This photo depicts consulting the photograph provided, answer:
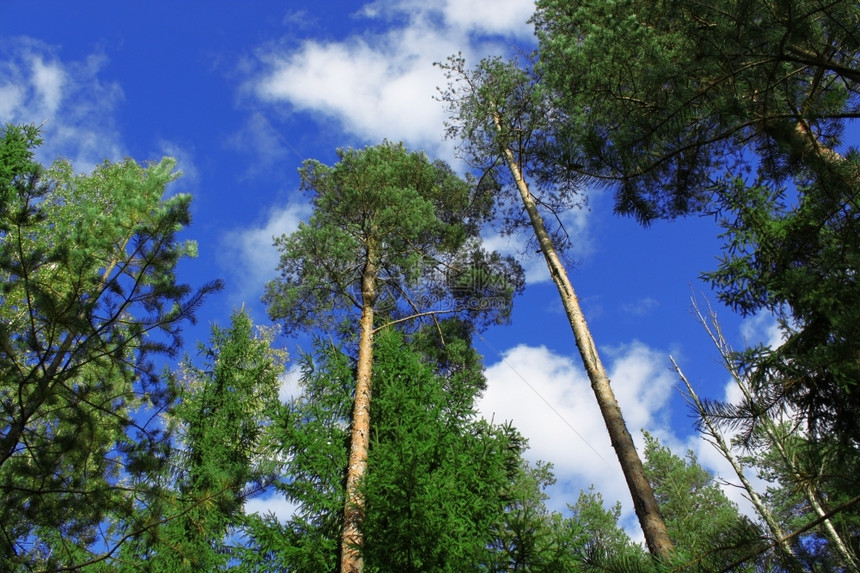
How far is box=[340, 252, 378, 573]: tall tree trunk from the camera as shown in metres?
5.89

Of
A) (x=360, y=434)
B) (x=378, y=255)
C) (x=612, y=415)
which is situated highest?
(x=378, y=255)

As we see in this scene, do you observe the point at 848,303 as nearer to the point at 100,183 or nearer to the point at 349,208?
the point at 349,208

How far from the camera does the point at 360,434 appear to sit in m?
7.51

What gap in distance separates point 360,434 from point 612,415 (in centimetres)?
340

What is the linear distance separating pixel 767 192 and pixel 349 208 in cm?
780

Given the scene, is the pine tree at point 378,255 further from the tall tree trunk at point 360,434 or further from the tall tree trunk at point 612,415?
the tall tree trunk at point 612,415

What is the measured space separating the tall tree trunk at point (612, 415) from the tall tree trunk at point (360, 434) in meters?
2.98

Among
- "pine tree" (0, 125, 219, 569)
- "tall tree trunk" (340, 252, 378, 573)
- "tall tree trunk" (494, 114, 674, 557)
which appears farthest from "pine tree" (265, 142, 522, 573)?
"pine tree" (0, 125, 219, 569)

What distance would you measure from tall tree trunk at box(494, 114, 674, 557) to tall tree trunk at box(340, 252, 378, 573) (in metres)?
2.98

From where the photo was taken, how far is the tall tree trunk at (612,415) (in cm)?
545

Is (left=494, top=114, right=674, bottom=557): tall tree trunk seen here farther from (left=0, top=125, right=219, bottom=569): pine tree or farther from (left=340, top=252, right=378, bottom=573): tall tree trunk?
(left=0, top=125, right=219, bottom=569): pine tree

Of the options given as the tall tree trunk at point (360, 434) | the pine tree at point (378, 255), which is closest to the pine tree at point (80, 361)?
the tall tree trunk at point (360, 434)

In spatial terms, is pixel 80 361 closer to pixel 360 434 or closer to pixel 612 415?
pixel 360 434

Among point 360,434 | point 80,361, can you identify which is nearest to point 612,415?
point 360,434
